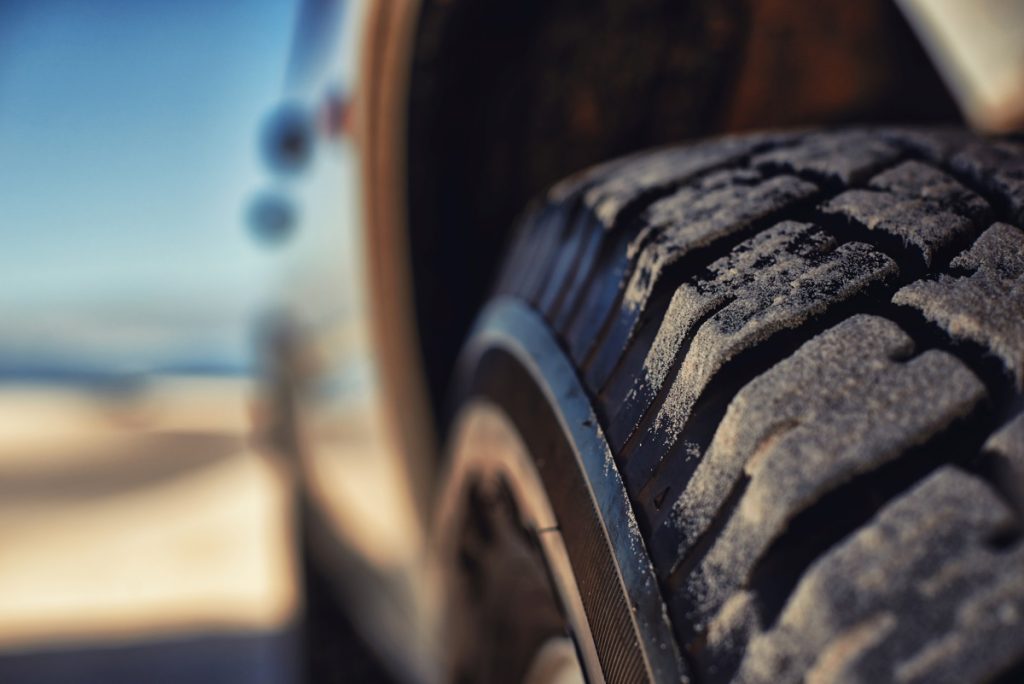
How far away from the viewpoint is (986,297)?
0.49m

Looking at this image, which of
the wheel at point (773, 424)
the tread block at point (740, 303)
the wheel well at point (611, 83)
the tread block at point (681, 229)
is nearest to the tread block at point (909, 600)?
the wheel at point (773, 424)

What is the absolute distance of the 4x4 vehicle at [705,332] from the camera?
0.41 m

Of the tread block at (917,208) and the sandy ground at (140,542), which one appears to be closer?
the tread block at (917,208)

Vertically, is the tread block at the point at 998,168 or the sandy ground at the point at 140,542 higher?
the tread block at the point at 998,168

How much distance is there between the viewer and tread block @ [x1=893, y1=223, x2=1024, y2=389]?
453mm

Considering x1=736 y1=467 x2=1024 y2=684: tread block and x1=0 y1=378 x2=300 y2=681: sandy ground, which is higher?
x1=736 y1=467 x2=1024 y2=684: tread block

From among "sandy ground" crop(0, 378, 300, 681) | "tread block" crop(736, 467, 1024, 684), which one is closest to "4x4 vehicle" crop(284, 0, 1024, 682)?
"tread block" crop(736, 467, 1024, 684)

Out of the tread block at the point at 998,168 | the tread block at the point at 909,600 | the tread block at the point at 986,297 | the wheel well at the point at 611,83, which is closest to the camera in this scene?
the tread block at the point at 909,600

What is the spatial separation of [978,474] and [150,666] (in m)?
1.97

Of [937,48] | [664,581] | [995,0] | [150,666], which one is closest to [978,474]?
[664,581]

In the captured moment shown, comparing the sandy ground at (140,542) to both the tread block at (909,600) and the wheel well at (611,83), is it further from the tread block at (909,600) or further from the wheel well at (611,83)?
the tread block at (909,600)

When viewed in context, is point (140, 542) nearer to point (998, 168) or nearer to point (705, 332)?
point (705, 332)

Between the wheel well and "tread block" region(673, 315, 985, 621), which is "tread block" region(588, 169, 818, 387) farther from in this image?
the wheel well

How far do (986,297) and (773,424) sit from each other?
0.16m
